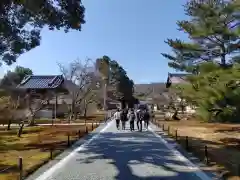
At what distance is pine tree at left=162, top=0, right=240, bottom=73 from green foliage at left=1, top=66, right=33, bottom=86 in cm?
3438

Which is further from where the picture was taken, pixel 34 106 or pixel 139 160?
pixel 34 106

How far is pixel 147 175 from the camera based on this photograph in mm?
9453

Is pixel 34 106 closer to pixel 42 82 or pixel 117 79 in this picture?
pixel 42 82

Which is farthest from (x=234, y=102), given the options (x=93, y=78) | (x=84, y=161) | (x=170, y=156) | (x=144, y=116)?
(x=93, y=78)

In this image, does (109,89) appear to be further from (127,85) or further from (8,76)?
(8,76)

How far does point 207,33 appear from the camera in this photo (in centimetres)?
2431

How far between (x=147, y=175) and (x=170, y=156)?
11.8 ft

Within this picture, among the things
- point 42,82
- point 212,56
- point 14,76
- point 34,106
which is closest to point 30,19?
point 212,56

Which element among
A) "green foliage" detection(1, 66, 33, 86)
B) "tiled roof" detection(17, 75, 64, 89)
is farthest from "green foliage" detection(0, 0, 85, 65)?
"green foliage" detection(1, 66, 33, 86)

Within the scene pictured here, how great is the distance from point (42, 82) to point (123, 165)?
39.8m

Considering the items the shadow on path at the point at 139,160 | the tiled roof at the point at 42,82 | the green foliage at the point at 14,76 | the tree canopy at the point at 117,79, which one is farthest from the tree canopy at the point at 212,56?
the tree canopy at the point at 117,79

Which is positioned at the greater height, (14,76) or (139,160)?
(14,76)

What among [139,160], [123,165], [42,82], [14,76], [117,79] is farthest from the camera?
[117,79]

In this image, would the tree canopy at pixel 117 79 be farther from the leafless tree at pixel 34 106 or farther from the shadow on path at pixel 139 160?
the shadow on path at pixel 139 160
